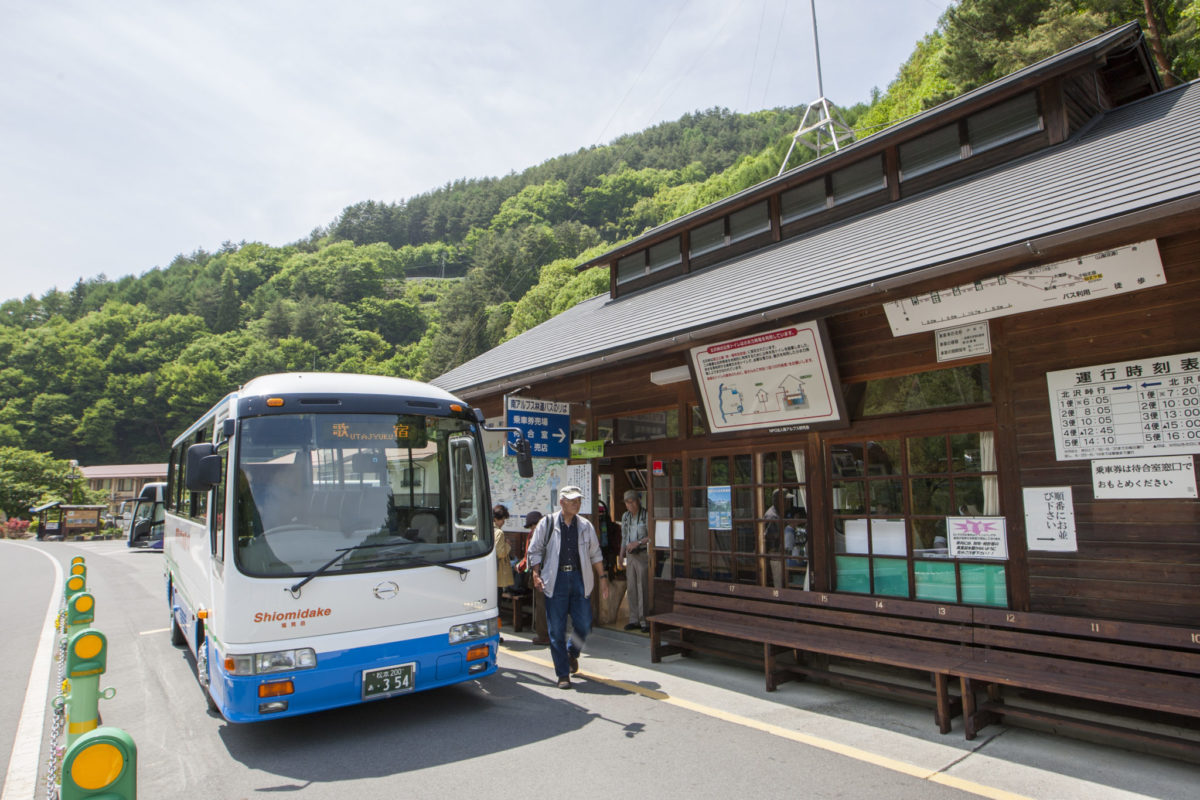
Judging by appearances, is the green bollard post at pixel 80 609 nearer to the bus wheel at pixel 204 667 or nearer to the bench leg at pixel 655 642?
the bus wheel at pixel 204 667

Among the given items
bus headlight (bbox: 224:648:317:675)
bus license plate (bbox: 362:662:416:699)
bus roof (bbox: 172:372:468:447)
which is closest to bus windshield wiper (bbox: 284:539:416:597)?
bus headlight (bbox: 224:648:317:675)

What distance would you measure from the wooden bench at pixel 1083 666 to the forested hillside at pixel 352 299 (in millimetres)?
33044

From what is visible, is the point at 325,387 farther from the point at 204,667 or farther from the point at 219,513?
the point at 204,667

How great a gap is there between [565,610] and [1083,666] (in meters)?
4.23

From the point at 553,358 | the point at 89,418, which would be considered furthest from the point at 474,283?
the point at 553,358

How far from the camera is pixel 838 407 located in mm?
6605

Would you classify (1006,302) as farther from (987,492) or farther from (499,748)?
(499,748)

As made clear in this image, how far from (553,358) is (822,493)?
169 inches

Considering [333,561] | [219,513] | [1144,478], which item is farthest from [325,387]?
[1144,478]

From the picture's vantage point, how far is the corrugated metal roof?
5.04 meters

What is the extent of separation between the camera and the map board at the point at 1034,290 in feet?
15.6

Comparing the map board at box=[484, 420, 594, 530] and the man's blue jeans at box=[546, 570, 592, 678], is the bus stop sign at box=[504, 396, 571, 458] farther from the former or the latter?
the man's blue jeans at box=[546, 570, 592, 678]

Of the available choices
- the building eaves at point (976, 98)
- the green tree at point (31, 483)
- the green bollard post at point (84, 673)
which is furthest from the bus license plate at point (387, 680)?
the green tree at point (31, 483)

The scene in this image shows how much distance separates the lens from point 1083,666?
15.5ft
